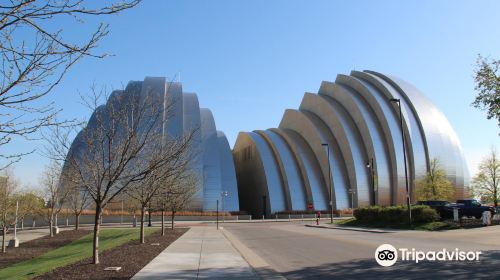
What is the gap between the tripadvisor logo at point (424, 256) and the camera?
13.8 metres

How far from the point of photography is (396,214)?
1361 inches

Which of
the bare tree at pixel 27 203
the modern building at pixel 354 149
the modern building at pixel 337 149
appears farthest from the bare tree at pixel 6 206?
the modern building at pixel 354 149

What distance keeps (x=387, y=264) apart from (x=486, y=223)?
18806mm

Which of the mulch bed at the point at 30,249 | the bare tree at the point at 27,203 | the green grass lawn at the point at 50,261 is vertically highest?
the bare tree at the point at 27,203

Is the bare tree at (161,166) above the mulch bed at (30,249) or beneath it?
above

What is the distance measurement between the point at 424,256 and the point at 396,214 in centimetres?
2055

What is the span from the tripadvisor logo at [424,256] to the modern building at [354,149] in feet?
143

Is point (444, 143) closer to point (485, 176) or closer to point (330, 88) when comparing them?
point (485, 176)

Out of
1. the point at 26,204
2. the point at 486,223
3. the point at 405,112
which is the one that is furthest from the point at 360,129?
the point at 26,204

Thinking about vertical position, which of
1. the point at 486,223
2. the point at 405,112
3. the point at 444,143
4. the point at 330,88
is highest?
the point at 330,88

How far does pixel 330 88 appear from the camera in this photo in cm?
7325

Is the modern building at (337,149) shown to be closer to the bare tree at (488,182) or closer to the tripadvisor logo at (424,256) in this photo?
the bare tree at (488,182)

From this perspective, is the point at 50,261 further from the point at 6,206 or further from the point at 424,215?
the point at 424,215

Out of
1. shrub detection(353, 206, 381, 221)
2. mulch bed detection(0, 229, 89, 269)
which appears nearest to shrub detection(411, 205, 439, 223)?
shrub detection(353, 206, 381, 221)
